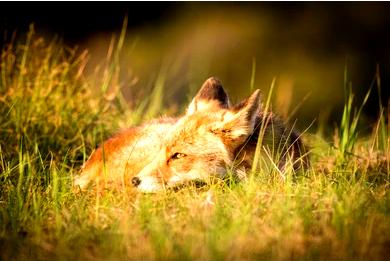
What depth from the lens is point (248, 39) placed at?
62.0ft

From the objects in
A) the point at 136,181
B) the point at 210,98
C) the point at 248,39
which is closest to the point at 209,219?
the point at 136,181

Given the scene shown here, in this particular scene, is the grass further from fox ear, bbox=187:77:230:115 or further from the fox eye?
fox ear, bbox=187:77:230:115

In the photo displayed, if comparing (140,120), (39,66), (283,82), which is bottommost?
(283,82)

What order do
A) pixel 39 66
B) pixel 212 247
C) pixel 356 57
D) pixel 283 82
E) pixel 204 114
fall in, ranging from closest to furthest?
pixel 212 247
pixel 204 114
pixel 39 66
pixel 283 82
pixel 356 57

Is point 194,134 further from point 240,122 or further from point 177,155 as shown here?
point 240,122

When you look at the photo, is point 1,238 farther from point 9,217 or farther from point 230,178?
point 230,178

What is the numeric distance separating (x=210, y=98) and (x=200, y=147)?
79 cm

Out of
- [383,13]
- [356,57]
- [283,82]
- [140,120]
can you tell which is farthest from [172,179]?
[383,13]

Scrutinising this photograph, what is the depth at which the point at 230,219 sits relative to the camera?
4605 millimetres

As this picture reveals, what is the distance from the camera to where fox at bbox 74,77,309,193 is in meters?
5.74

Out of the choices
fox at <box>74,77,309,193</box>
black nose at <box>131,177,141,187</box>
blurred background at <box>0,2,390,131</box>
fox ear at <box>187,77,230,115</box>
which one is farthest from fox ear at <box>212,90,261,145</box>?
blurred background at <box>0,2,390,131</box>

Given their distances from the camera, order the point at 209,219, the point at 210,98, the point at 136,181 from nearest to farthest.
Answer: the point at 209,219 → the point at 136,181 → the point at 210,98

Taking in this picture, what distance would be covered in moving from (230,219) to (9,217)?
4.86 ft

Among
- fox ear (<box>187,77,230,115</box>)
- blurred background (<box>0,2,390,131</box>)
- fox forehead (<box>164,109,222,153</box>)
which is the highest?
fox ear (<box>187,77,230,115</box>)
